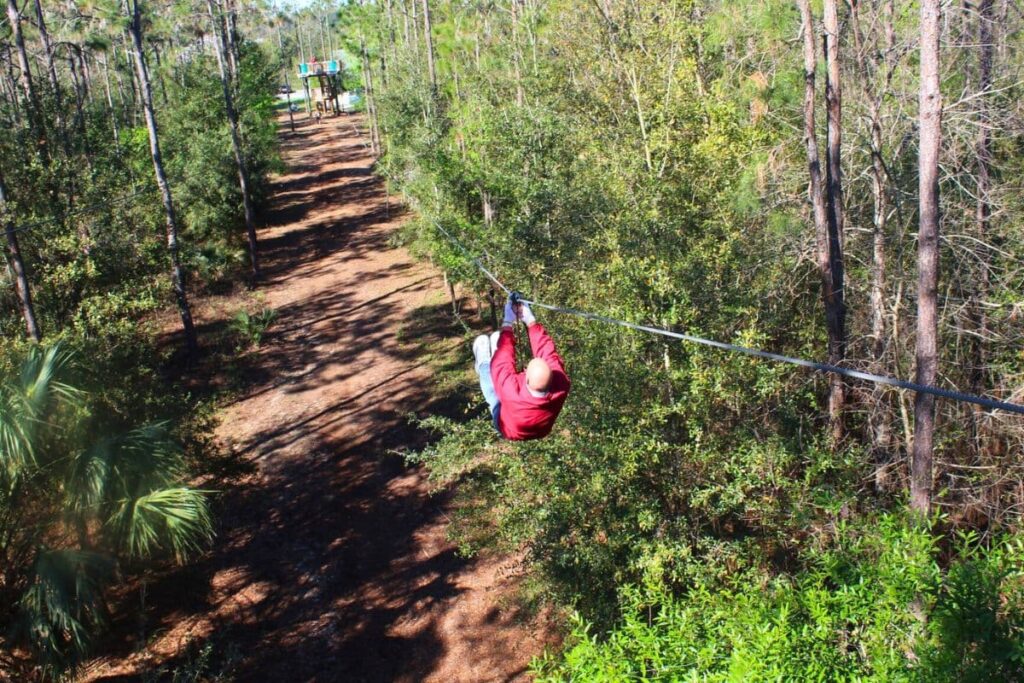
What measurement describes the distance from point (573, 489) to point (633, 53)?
7861 mm

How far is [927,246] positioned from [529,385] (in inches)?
230

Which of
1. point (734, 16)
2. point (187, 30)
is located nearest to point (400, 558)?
point (734, 16)

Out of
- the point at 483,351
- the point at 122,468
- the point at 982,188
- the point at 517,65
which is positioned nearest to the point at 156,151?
the point at 517,65

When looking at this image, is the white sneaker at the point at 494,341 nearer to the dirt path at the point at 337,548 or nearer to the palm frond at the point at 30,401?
the palm frond at the point at 30,401

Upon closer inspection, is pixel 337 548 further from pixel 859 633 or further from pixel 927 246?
pixel 927 246

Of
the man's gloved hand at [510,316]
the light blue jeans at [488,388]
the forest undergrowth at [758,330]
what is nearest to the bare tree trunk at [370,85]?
the forest undergrowth at [758,330]

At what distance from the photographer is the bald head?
4.79 meters

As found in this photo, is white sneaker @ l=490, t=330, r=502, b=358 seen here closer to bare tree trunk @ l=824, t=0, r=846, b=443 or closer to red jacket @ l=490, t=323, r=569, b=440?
red jacket @ l=490, t=323, r=569, b=440

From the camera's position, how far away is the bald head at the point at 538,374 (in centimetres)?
479

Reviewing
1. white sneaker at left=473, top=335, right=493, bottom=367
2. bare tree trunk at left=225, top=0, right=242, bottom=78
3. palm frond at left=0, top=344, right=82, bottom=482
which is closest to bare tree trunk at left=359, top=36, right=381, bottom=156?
bare tree trunk at left=225, top=0, right=242, bottom=78

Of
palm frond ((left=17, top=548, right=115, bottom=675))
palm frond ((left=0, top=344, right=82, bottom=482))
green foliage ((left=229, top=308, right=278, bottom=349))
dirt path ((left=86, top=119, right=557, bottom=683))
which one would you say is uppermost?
palm frond ((left=0, top=344, right=82, bottom=482))

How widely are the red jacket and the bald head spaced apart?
0.33 ft

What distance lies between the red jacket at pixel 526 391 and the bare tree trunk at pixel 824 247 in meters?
7.41

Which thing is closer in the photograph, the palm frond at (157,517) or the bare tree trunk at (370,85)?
the palm frond at (157,517)
